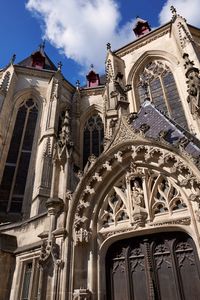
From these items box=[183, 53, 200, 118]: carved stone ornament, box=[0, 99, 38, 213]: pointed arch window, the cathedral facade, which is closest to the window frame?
box=[0, 99, 38, 213]: pointed arch window

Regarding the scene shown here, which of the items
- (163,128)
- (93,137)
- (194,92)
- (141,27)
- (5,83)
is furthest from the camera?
(141,27)

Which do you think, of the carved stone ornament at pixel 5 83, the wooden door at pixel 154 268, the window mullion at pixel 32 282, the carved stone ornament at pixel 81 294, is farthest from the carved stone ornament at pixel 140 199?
the carved stone ornament at pixel 5 83

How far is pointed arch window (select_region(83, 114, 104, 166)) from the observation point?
14702mm

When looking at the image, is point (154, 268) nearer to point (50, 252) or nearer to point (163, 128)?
point (50, 252)

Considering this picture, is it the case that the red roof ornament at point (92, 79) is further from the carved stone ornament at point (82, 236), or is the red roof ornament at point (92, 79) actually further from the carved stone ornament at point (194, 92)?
the carved stone ornament at point (82, 236)

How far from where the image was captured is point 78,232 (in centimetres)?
554

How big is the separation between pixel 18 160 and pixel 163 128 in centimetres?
781

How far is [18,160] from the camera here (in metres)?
12.9

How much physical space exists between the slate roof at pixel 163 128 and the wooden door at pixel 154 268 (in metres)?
2.00

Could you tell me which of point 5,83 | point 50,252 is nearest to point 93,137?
point 5,83

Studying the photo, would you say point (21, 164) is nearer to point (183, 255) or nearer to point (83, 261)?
point (83, 261)

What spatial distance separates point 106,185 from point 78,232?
1.22 m

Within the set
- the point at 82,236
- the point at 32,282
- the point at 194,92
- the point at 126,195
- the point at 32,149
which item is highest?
the point at 32,149

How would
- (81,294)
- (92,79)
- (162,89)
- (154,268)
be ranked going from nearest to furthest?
(81,294) → (154,268) → (162,89) → (92,79)
